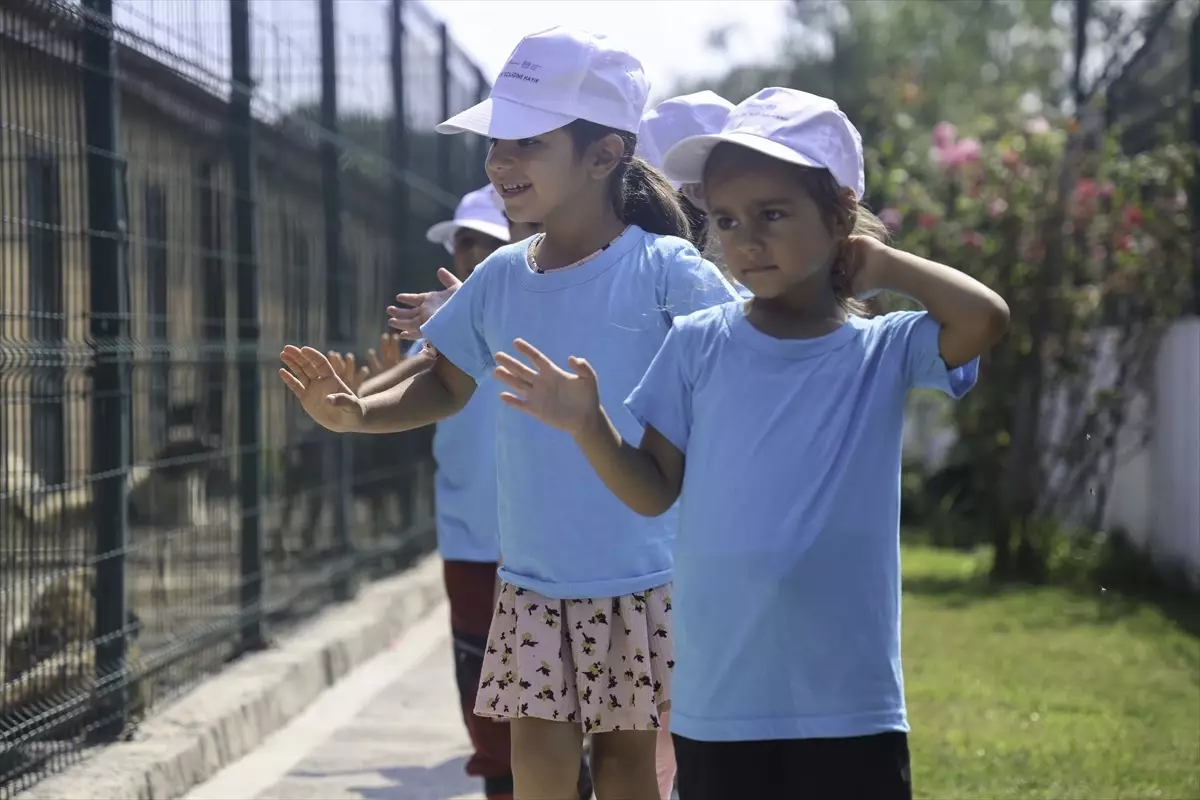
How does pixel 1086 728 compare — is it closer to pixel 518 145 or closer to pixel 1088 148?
pixel 518 145

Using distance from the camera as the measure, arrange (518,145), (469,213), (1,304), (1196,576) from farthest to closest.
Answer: (1196,576) < (469,213) < (1,304) < (518,145)

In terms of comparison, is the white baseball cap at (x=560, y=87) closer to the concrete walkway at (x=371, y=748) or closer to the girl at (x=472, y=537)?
the girl at (x=472, y=537)

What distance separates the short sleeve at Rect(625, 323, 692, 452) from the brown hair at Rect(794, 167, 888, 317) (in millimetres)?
291

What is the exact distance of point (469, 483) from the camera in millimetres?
5496

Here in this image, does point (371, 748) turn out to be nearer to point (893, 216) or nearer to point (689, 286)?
Answer: point (689, 286)

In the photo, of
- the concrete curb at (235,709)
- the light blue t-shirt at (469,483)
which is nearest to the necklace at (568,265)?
the light blue t-shirt at (469,483)

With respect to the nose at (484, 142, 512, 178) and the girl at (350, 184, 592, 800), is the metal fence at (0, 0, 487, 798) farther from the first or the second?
the nose at (484, 142, 512, 178)

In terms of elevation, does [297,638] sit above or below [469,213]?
below

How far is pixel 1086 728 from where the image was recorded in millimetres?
6109

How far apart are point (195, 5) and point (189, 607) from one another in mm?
2185

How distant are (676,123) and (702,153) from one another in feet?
5.83

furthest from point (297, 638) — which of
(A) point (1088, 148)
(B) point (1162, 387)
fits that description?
(A) point (1088, 148)

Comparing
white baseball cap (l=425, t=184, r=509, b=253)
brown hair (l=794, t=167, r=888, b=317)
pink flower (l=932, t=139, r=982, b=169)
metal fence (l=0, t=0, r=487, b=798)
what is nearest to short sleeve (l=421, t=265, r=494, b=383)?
brown hair (l=794, t=167, r=888, b=317)

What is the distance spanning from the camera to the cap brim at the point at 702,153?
288 centimetres
